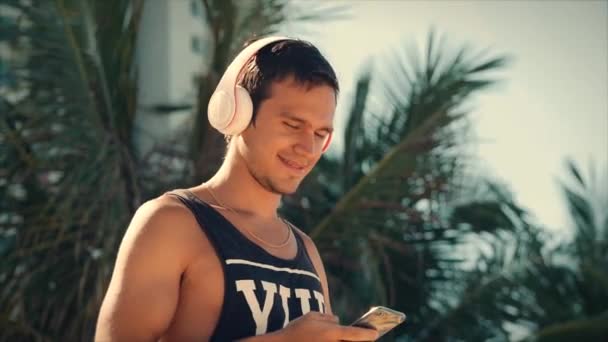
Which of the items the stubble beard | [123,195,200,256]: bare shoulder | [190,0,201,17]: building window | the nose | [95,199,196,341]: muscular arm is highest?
[190,0,201,17]: building window

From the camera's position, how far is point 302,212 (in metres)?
6.54

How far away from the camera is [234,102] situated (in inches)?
93.4

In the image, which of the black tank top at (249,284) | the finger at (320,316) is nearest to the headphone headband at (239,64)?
the black tank top at (249,284)

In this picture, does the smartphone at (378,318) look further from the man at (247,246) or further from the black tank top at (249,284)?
the black tank top at (249,284)

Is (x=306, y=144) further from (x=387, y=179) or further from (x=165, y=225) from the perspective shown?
(x=387, y=179)

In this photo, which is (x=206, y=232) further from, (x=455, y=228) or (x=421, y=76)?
(x=455, y=228)

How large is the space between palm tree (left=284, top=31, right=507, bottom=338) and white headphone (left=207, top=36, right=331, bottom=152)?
3.92 meters

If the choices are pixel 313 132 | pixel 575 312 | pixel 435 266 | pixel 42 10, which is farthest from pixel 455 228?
pixel 313 132

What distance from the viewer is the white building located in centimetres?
648

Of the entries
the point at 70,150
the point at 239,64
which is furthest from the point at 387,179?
the point at 239,64

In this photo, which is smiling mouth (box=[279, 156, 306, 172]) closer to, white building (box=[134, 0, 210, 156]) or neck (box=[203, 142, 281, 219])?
neck (box=[203, 142, 281, 219])

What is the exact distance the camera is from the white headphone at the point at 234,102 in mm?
2361

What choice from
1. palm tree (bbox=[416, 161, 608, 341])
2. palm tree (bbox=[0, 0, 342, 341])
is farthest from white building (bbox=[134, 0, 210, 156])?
palm tree (bbox=[416, 161, 608, 341])

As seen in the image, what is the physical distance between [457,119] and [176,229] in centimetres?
450
